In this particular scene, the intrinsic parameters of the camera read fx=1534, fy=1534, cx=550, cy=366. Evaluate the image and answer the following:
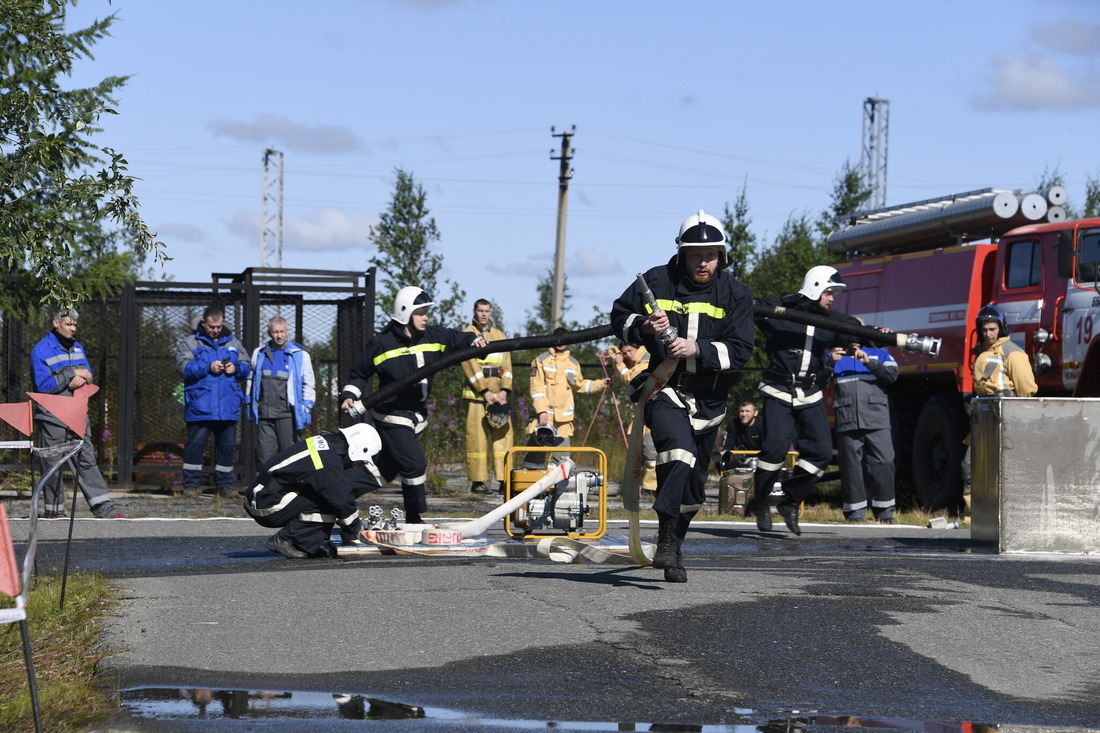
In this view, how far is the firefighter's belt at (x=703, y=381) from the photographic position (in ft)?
27.1

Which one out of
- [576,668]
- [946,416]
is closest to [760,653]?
[576,668]

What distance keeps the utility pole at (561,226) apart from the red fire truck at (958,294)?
15.1 m

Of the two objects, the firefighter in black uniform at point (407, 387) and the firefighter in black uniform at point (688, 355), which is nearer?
the firefighter in black uniform at point (688, 355)

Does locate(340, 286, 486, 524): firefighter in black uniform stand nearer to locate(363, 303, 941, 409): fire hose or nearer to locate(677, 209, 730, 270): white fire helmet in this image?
locate(363, 303, 941, 409): fire hose

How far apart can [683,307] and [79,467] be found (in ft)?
24.1

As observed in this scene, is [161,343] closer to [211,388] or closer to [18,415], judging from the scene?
[211,388]

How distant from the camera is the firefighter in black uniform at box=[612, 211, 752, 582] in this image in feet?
26.8

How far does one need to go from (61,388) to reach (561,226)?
73.7 feet

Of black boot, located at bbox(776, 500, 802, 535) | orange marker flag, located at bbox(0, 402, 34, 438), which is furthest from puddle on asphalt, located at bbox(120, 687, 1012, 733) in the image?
black boot, located at bbox(776, 500, 802, 535)

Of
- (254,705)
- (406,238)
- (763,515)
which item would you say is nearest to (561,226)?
(406,238)

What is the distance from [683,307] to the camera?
8.32 m

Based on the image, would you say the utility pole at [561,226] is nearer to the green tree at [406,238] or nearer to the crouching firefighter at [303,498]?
the green tree at [406,238]

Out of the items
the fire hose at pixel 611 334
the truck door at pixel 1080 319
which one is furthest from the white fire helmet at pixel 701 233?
the truck door at pixel 1080 319

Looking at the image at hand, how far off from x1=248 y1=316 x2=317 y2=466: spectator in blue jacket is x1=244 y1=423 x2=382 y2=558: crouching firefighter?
5.89 meters
